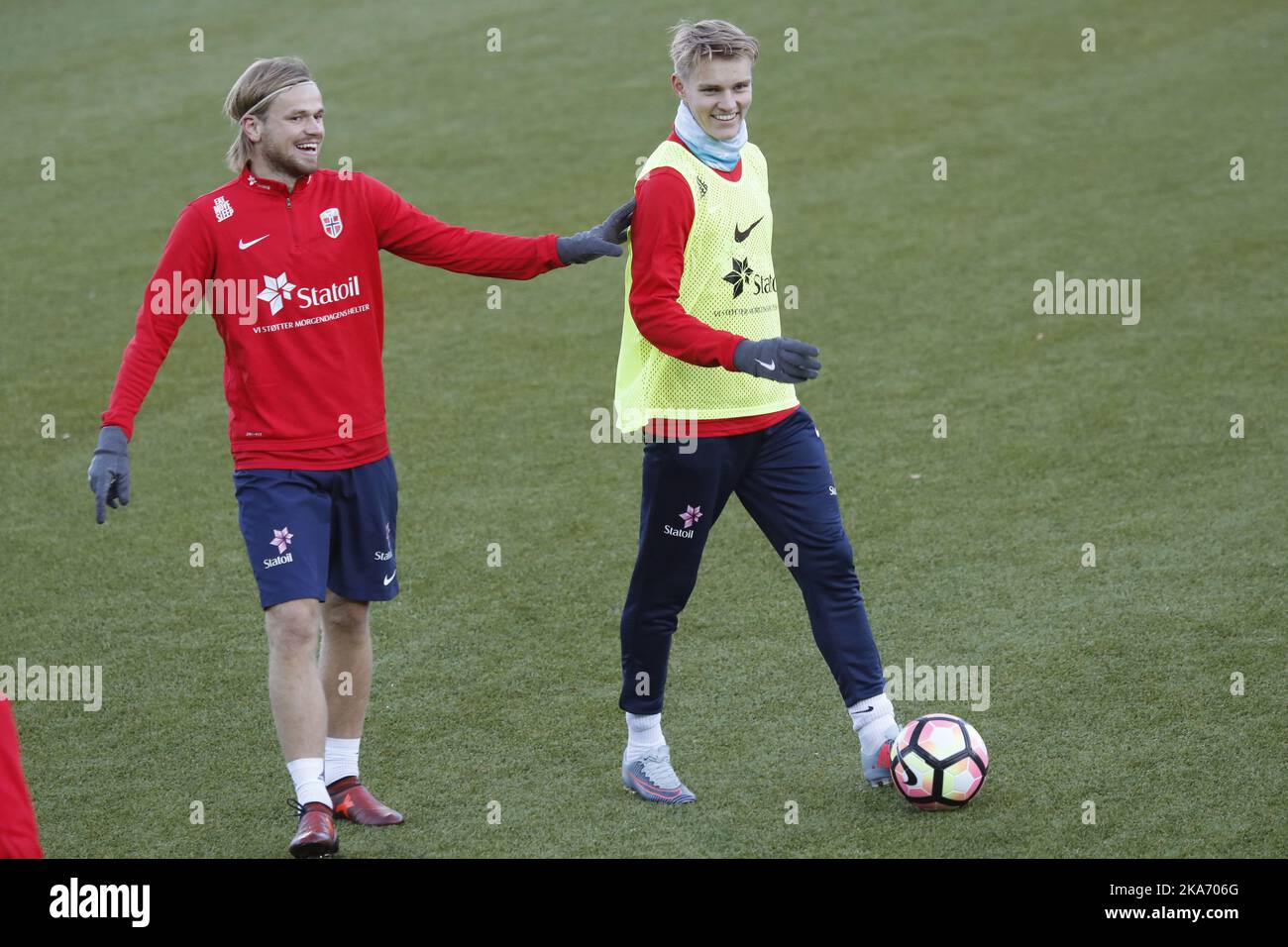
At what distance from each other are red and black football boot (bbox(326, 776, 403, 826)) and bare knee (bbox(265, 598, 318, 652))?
547 mm

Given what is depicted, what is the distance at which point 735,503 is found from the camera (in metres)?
7.50

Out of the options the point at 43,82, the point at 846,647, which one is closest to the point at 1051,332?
the point at 846,647

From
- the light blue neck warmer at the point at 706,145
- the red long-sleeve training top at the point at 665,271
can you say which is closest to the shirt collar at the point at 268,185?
the red long-sleeve training top at the point at 665,271

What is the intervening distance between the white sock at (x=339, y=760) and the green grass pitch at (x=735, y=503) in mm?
173

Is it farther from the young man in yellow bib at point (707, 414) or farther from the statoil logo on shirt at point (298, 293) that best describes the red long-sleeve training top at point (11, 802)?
the young man in yellow bib at point (707, 414)

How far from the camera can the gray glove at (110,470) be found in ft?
13.7

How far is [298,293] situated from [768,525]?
4.98ft

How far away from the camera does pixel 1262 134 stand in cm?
1243

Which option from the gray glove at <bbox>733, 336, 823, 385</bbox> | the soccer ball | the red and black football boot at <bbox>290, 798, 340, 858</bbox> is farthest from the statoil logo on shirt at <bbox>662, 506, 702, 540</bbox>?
the red and black football boot at <bbox>290, 798, 340, 858</bbox>

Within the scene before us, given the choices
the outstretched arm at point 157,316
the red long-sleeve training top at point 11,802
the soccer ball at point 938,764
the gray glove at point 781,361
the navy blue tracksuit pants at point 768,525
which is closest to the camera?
the red long-sleeve training top at point 11,802

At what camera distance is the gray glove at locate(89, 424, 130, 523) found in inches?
165

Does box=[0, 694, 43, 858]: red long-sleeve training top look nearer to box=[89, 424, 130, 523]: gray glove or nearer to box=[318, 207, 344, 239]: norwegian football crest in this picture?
box=[89, 424, 130, 523]: gray glove

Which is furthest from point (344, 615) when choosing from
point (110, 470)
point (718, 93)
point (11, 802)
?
point (11, 802)
